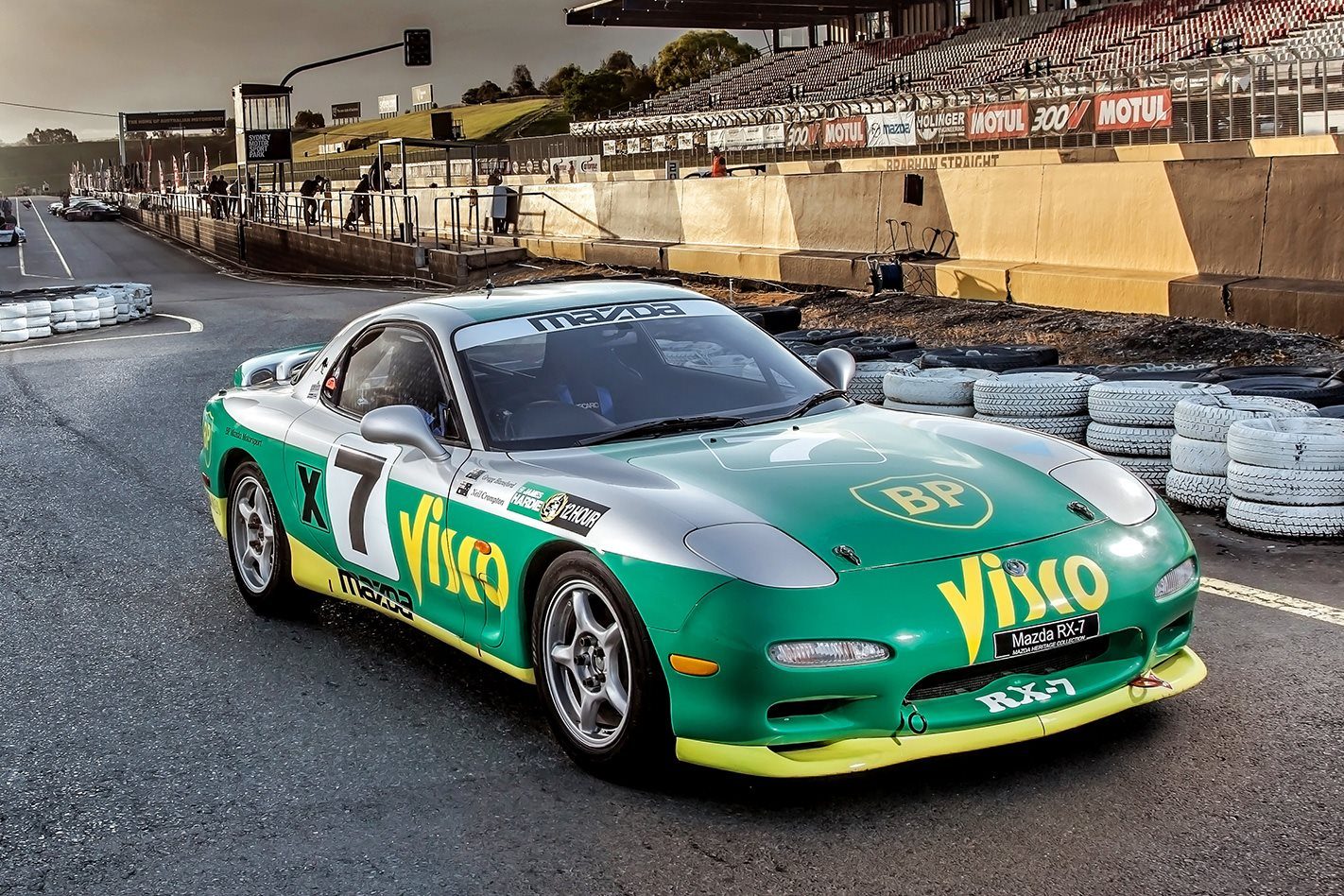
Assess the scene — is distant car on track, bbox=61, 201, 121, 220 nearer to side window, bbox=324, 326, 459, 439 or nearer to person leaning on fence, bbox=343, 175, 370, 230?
person leaning on fence, bbox=343, 175, 370, 230

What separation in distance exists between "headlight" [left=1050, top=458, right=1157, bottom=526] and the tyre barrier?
1981 centimetres

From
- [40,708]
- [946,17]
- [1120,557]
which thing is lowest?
[40,708]

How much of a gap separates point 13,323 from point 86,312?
199cm

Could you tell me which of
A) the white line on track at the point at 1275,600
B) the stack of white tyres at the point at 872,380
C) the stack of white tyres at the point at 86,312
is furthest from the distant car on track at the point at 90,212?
the white line on track at the point at 1275,600

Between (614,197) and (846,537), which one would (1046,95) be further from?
(846,537)

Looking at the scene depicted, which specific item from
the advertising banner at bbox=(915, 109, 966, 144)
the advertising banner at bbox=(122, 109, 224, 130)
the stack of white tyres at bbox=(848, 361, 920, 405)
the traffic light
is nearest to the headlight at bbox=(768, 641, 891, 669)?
the stack of white tyres at bbox=(848, 361, 920, 405)

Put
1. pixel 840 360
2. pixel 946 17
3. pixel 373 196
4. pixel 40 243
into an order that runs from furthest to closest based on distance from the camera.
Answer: pixel 40 243
pixel 946 17
pixel 373 196
pixel 840 360

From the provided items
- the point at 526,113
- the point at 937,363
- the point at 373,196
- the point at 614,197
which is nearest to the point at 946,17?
the point at 373,196

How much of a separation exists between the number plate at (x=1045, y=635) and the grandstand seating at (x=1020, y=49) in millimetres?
21463

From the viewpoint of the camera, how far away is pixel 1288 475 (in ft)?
21.1

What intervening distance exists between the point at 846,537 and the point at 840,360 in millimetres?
1796

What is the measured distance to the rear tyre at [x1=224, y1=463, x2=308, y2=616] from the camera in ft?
19.7

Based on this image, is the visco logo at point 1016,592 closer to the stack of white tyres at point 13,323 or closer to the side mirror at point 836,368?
the side mirror at point 836,368

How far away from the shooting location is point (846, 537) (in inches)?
153
